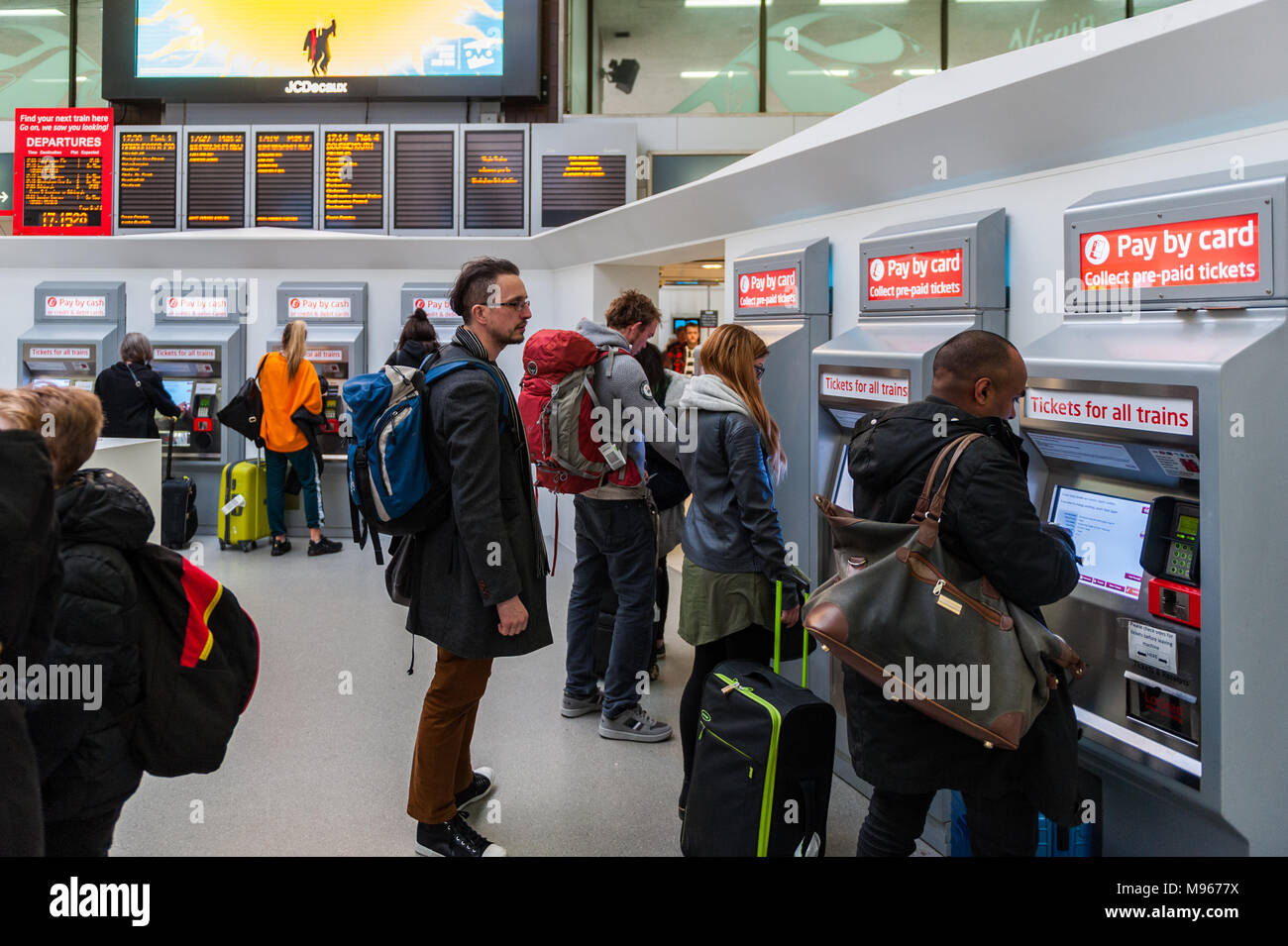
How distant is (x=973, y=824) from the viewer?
1.94m

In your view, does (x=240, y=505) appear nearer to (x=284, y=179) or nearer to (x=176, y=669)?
(x=284, y=179)

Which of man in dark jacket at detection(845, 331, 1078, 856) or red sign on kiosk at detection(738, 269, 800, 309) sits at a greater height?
red sign on kiosk at detection(738, 269, 800, 309)

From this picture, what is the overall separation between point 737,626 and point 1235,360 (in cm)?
137

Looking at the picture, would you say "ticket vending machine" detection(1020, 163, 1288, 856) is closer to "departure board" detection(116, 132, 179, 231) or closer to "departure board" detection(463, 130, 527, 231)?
"departure board" detection(463, 130, 527, 231)

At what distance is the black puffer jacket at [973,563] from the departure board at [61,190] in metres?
7.41

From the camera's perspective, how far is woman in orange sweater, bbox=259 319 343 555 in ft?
20.9

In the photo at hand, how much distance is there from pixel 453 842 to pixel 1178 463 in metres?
1.94

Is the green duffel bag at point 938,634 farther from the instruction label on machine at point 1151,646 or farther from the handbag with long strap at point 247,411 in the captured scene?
the handbag with long strap at point 247,411

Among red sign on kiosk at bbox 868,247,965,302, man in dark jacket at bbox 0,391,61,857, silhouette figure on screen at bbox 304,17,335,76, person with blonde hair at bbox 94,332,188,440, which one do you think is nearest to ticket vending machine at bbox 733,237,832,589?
red sign on kiosk at bbox 868,247,965,302

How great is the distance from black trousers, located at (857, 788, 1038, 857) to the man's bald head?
75 centimetres

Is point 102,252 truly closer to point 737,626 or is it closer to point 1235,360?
point 737,626

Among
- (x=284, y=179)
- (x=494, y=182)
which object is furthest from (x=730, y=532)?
(x=284, y=179)

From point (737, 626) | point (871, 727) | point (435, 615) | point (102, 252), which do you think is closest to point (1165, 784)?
point (871, 727)

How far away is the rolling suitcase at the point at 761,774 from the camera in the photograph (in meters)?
2.25
